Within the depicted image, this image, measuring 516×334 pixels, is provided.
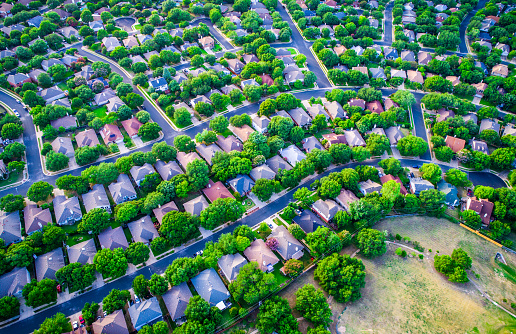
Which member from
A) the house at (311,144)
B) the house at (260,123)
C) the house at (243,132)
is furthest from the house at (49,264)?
the house at (311,144)

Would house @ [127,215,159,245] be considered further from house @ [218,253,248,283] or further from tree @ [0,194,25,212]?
tree @ [0,194,25,212]

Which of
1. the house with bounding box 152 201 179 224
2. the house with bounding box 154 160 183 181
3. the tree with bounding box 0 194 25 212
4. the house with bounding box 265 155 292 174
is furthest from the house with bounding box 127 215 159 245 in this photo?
the house with bounding box 265 155 292 174

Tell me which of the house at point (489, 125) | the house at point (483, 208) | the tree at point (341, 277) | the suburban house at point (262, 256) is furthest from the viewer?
the house at point (489, 125)

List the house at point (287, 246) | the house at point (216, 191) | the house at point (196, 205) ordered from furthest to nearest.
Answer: the house at point (216, 191)
the house at point (196, 205)
the house at point (287, 246)

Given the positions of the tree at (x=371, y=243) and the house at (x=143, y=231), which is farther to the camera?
the house at (x=143, y=231)

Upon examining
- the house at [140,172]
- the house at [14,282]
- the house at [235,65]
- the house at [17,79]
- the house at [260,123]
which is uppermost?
the house at [17,79]

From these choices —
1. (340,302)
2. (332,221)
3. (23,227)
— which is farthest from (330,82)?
(23,227)

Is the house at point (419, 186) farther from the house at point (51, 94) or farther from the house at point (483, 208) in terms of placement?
the house at point (51, 94)
